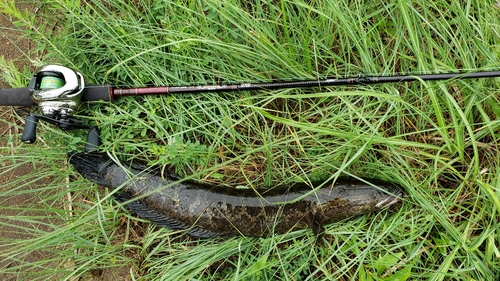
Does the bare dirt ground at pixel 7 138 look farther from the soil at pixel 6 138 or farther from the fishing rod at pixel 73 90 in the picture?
the fishing rod at pixel 73 90

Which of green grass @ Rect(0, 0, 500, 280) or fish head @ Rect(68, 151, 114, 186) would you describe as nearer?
Answer: green grass @ Rect(0, 0, 500, 280)

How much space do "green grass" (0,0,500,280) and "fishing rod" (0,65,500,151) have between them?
0.53 ft

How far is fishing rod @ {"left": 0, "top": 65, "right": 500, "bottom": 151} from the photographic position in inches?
84.7

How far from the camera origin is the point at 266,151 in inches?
96.4

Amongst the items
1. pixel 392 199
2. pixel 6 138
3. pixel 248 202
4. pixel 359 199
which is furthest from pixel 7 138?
pixel 392 199

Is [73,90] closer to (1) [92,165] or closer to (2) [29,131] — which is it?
(2) [29,131]

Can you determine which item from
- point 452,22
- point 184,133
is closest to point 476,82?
point 452,22

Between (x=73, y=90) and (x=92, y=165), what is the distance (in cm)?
49

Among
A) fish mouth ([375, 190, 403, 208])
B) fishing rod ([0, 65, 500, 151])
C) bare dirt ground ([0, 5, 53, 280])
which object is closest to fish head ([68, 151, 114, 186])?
fishing rod ([0, 65, 500, 151])

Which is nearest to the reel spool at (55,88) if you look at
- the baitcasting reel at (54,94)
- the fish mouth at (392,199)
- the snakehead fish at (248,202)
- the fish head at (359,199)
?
the baitcasting reel at (54,94)

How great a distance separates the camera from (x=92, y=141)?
250 centimetres

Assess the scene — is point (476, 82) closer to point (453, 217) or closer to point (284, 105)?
point (453, 217)

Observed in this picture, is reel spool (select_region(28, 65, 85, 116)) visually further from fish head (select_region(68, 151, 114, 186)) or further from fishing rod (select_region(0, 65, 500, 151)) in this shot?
fish head (select_region(68, 151, 114, 186))

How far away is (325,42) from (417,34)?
520mm
